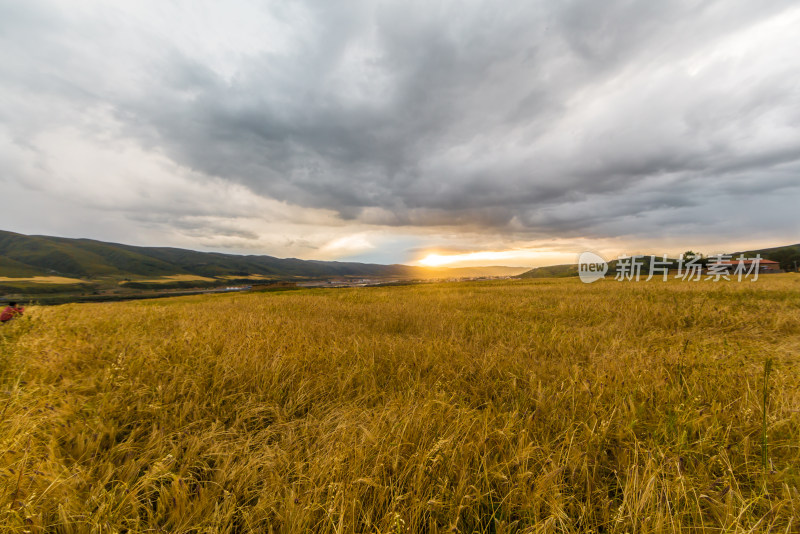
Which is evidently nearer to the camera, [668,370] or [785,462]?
[785,462]

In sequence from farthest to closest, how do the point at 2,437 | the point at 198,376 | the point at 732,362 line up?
the point at 732,362 < the point at 198,376 < the point at 2,437

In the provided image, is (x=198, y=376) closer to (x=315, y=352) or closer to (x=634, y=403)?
(x=315, y=352)

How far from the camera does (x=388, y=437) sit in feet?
7.13

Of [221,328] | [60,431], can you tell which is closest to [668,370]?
[60,431]

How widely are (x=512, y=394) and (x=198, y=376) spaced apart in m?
3.59

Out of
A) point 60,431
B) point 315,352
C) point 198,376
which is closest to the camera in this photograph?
point 60,431

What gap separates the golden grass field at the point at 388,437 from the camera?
1630mm

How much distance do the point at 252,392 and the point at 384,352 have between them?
191 cm

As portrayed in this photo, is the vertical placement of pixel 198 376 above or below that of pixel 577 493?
above

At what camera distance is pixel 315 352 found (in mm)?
4246

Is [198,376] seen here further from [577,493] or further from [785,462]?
[785,462]

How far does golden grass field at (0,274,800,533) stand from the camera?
5.35 ft

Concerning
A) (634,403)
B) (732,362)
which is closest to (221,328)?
(634,403)

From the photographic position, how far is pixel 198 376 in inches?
125
